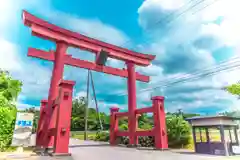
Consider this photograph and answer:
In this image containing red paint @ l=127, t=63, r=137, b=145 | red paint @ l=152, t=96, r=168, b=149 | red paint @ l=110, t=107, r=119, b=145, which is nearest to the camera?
red paint @ l=152, t=96, r=168, b=149

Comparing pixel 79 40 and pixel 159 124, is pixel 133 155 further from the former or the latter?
pixel 79 40

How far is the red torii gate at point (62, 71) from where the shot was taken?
25.3 ft

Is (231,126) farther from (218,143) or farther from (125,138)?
(125,138)

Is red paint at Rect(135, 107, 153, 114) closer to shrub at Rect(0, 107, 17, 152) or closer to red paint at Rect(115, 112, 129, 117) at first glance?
red paint at Rect(115, 112, 129, 117)

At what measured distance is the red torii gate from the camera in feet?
25.3

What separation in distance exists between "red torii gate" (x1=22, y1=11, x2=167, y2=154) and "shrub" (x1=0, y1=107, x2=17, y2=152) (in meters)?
1.49

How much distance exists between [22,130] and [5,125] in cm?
139

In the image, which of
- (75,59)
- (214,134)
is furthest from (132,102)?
→ (214,134)

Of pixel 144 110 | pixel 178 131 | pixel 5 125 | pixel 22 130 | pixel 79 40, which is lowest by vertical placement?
pixel 178 131

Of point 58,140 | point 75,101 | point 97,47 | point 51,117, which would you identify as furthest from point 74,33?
point 75,101

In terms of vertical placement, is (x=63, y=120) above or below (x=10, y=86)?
below

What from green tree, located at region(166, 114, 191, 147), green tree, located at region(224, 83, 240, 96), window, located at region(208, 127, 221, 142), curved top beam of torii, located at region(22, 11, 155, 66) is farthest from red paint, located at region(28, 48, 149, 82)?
green tree, located at region(224, 83, 240, 96)

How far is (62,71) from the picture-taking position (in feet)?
32.6

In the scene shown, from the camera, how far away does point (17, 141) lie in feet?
23.2
